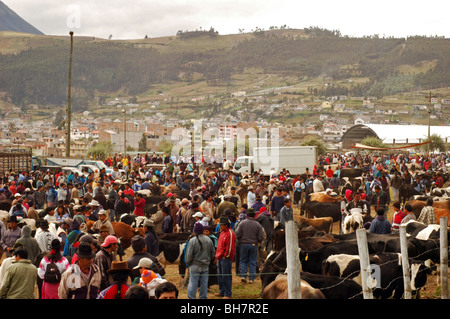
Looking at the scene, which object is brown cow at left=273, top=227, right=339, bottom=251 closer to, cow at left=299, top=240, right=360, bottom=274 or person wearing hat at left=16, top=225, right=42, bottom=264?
cow at left=299, top=240, right=360, bottom=274

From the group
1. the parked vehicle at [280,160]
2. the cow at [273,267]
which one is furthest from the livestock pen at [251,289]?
the parked vehicle at [280,160]

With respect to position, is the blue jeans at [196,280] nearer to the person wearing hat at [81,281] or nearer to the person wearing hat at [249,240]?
the person wearing hat at [249,240]

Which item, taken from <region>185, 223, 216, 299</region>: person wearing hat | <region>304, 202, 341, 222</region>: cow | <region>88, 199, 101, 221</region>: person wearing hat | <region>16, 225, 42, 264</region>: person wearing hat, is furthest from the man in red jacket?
<region>304, 202, 341, 222</region>: cow

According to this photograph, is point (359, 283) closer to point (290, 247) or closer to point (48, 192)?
point (290, 247)

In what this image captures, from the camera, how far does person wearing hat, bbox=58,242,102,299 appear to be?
7438 millimetres

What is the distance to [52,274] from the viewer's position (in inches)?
316

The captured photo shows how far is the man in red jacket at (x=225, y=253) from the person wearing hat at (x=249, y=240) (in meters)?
0.91

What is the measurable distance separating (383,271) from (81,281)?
476 cm

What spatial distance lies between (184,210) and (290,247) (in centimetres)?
863

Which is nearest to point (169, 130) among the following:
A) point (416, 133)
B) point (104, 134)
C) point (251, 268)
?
point (104, 134)

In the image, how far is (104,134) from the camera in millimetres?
117188

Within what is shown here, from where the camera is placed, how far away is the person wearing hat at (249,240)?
11320mm

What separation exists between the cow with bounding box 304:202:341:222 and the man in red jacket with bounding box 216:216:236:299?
8.32 m
